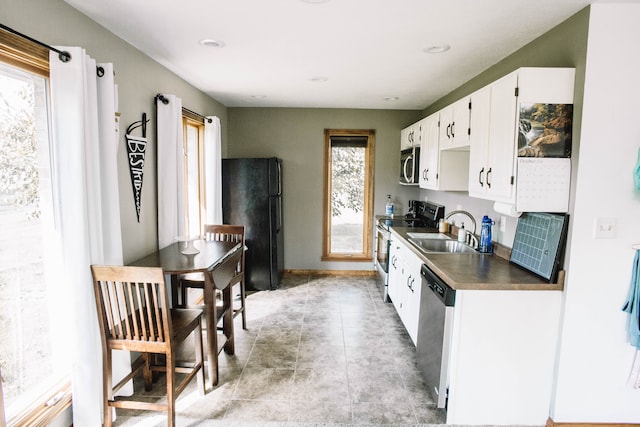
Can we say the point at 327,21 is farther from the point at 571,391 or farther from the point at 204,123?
the point at 571,391

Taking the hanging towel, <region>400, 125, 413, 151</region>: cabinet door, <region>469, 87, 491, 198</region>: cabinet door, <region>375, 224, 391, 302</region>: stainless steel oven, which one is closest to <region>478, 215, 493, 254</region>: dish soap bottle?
<region>469, 87, 491, 198</region>: cabinet door

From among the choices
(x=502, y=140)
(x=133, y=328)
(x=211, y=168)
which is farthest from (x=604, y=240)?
(x=211, y=168)

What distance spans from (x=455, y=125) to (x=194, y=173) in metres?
2.90

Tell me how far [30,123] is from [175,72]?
5.56 feet

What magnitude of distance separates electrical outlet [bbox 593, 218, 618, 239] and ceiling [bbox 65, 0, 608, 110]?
3.87 ft

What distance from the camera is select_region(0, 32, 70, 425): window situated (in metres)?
1.72

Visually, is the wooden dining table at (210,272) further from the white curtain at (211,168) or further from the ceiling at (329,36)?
the ceiling at (329,36)

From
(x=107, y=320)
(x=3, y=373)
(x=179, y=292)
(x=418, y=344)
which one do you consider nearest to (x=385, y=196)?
(x=418, y=344)

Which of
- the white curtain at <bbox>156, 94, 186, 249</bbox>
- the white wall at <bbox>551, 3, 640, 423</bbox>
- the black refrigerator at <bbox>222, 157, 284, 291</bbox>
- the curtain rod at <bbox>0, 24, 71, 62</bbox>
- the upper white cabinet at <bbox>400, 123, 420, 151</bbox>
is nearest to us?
the curtain rod at <bbox>0, 24, 71, 62</bbox>

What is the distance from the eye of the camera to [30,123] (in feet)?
6.06

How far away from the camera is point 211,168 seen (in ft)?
13.3

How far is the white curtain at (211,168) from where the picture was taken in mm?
4020

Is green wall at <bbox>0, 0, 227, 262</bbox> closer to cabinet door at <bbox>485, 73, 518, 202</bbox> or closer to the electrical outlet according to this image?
cabinet door at <bbox>485, 73, 518, 202</bbox>

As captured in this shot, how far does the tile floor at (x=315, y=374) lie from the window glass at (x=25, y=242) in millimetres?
630
